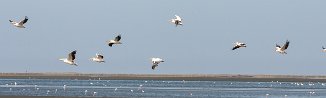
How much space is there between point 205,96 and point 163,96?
373cm

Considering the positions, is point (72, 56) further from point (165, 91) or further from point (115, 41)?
point (165, 91)

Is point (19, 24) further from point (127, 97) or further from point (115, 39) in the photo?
point (127, 97)

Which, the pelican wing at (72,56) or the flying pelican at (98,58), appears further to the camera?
the flying pelican at (98,58)

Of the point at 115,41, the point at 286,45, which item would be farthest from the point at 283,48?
the point at 115,41

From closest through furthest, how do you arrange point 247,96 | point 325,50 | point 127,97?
1. point 325,50
2. point 127,97
3. point 247,96

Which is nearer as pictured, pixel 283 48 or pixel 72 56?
pixel 72 56

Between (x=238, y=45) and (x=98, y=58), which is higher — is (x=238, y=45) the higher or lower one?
the higher one

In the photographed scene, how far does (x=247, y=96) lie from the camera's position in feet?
224

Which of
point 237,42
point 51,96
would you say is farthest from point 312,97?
point 237,42

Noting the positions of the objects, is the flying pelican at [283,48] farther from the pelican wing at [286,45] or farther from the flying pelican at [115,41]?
the flying pelican at [115,41]

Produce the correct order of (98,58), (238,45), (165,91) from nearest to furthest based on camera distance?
(98,58), (238,45), (165,91)

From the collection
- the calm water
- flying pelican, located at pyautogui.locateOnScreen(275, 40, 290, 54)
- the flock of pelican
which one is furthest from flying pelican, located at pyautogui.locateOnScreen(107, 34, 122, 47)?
the calm water

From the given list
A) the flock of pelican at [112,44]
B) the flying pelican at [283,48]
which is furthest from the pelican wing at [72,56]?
the flying pelican at [283,48]

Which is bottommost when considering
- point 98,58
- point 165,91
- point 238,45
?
point 165,91
